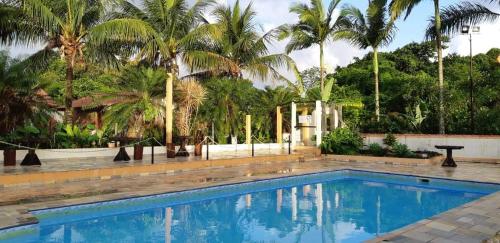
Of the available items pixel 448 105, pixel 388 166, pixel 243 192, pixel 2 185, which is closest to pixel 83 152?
pixel 2 185

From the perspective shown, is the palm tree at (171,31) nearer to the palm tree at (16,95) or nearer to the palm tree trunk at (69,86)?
the palm tree trunk at (69,86)

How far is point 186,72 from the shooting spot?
1841 cm

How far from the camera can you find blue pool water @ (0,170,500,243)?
635cm

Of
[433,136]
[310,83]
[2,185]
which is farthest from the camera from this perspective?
[310,83]

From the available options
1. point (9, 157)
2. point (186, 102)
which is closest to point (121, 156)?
point (9, 157)

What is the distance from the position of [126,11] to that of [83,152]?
19.4ft

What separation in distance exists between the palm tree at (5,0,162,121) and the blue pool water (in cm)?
644

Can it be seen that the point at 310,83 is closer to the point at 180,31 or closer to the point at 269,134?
the point at 269,134

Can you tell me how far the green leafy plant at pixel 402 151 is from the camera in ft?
49.4

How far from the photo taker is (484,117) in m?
15.9

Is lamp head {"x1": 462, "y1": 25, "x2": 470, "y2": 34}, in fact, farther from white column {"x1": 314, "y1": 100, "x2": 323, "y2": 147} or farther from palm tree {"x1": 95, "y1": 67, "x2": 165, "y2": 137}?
palm tree {"x1": 95, "y1": 67, "x2": 165, "y2": 137}

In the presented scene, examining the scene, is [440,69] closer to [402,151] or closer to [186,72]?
[402,151]

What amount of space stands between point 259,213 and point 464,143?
10.7m

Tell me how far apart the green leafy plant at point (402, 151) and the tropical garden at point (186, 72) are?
2.13 metres
